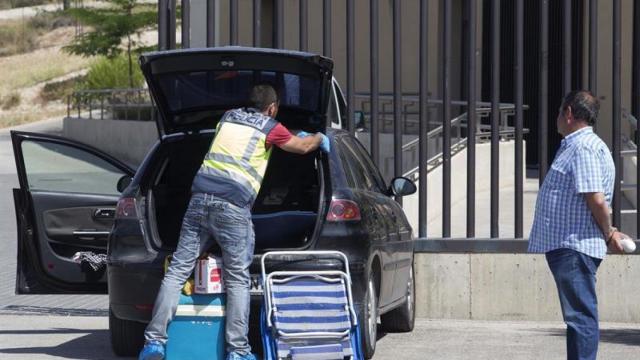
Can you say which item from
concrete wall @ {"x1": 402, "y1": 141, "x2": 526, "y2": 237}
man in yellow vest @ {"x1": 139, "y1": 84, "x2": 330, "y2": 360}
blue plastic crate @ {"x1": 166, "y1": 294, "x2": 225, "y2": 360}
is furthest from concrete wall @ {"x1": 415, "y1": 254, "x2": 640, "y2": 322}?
blue plastic crate @ {"x1": 166, "y1": 294, "x2": 225, "y2": 360}

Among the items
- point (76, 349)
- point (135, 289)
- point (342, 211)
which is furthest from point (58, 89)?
point (342, 211)

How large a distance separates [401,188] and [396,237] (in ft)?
1.49

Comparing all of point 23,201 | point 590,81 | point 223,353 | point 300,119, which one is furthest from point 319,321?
point 590,81

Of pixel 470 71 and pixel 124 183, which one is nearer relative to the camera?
pixel 124 183

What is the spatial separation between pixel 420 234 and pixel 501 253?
0.70 metres

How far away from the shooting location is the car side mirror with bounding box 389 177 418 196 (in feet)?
32.7

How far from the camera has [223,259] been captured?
8.20 m

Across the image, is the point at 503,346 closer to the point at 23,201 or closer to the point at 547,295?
the point at 547,295

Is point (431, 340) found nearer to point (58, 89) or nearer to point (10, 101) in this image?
point (10, 101)

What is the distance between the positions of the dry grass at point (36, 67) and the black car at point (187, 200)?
48284 millimetres

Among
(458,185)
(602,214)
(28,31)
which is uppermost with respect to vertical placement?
(28,31)

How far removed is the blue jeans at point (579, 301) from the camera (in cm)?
727

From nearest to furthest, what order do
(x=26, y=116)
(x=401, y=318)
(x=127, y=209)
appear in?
1. (x=127, y=209)
2. (x=401, y=318)
3. (x=26, y=116)

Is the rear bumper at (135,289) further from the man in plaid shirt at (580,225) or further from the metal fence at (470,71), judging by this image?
the metal fence at (470,71)
